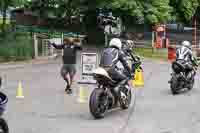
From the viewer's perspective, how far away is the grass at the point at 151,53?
31.0 metres

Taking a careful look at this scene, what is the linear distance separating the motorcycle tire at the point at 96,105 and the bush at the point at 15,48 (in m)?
15.0

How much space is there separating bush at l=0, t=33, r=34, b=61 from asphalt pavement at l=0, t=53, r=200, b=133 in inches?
263

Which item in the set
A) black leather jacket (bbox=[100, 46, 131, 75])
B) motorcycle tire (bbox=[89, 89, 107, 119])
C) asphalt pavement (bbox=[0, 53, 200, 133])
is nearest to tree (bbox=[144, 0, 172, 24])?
asphalt pavement (bbox=[0, 53, 200, 133])

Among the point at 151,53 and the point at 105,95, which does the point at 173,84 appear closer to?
the point at 105,95

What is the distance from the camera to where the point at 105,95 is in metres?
12.0

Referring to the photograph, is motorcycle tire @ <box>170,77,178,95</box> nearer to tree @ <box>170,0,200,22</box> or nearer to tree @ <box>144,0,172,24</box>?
tree @ <box>144,0,172,24</box>

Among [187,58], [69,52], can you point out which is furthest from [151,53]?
[69,52]

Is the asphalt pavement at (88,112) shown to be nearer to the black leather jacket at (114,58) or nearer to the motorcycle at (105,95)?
the motorcycle at (105,95)

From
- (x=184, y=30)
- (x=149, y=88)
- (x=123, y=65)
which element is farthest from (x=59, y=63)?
(x=184, y=30)

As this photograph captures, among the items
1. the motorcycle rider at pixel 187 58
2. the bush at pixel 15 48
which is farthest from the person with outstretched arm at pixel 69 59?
the bush at pixel 15 48

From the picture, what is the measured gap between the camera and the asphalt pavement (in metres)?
11.0

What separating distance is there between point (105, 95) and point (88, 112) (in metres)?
1.07

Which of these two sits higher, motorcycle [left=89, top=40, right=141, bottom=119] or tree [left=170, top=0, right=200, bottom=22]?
tree [left=170, top=0, right=200, bottom=22]

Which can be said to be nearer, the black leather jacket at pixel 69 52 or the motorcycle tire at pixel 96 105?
the motorcycle tire at pixel 96 105
